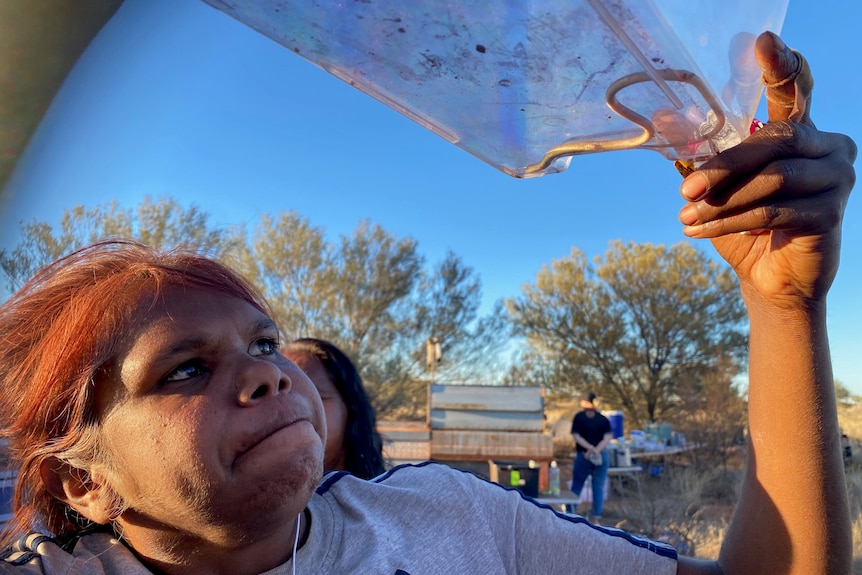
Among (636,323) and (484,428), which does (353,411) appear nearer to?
(484,428)

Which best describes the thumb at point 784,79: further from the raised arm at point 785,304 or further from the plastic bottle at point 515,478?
the plastic bottle at point 515,478

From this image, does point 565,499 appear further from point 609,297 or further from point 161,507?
point 609,297

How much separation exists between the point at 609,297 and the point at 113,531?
861 inches

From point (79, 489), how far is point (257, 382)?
44 centimetres

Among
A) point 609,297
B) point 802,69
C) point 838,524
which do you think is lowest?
point 838,524

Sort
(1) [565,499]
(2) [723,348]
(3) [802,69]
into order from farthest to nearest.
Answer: (2) [723,348] < (1) [565,499] < (3) [802,69]

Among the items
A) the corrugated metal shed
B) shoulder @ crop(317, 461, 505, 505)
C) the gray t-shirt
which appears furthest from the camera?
the corrugated metal shed

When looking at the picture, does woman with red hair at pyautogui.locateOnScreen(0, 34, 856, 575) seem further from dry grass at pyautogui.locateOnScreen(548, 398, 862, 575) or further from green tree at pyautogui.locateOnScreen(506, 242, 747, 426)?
green tree at pyautogui.locateOnScreen(506, 242, 747, 426)

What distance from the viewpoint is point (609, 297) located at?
21.7 metres

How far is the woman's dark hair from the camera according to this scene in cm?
238

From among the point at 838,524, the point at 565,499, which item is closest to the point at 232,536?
the point at 838,524

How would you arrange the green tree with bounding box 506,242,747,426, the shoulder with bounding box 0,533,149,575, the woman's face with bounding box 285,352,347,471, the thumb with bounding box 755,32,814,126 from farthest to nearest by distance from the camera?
the green tree with bounding box 506,242,747,426 < the woman's face with bounding box 285,352,347,471 < the shoulder with bounding box 0,533,149,575 < the thumb with bounding box 755,32,814,126

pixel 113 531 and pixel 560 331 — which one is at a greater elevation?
pixel 560 331

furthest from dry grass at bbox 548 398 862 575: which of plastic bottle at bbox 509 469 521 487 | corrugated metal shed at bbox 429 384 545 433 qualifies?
corrugated metal shed at bbox 429 384 545 433
